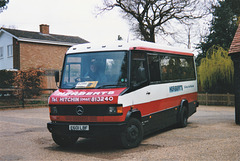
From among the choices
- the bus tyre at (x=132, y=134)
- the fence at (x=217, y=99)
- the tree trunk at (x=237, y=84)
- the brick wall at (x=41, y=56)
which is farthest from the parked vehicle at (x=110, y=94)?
the brick wall at (x=41, y=56)

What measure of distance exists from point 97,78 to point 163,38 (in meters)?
27.6

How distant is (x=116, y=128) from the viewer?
7062 mm

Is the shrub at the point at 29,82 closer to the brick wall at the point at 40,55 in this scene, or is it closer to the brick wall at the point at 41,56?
the brick wall at the point at 41,56

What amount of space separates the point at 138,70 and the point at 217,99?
1729 centimetres

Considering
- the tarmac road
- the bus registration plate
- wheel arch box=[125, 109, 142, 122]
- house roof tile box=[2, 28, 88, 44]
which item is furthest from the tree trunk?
house roof tile box=[2, 28, 88, 44]

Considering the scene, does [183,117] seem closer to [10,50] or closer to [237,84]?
[237,84]

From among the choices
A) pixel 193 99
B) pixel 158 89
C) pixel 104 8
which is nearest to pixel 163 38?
pixel 104 8

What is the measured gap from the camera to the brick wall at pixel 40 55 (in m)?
31.2

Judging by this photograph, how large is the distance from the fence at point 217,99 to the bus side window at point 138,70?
52.4 ft

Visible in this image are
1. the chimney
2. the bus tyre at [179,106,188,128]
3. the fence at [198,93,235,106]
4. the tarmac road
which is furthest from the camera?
the chimney

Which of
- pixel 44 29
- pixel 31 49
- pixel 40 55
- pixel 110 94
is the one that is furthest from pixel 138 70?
pixel 44 29

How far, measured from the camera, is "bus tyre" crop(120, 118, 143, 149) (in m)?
7.39

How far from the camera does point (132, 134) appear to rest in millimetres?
7668

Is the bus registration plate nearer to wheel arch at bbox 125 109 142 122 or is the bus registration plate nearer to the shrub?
wheel arch at bbox 125 109 142 122
